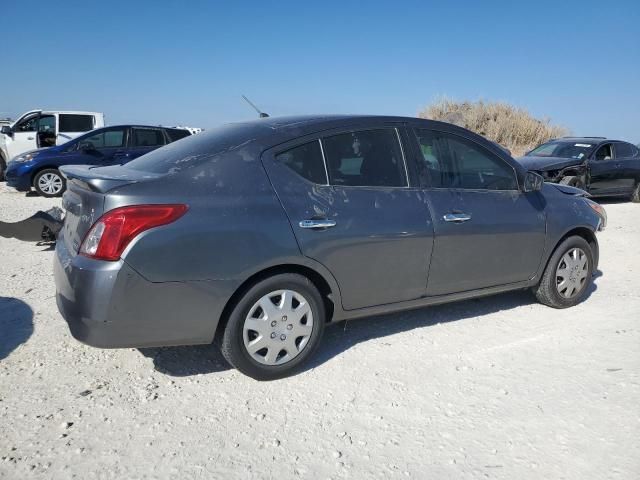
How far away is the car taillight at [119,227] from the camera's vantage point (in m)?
2.73

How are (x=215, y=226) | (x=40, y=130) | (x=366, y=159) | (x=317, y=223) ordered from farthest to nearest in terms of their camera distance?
(x=40, y=130) → (x=366, y=159) → (x=317, y=223) → (x=215, y=226)

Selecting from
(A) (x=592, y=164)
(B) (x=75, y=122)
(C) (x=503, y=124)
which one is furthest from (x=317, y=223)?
(C) (x=503, y=124)

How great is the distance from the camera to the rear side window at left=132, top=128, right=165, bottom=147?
11578mm

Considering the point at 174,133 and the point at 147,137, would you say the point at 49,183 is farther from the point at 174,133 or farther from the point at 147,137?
the point at 174,133

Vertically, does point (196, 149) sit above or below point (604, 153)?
below

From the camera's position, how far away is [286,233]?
10.3ft

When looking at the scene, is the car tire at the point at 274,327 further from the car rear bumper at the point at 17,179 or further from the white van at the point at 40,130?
the white van at the point at 40,130

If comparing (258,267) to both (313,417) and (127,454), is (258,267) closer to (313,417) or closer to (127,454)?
(313,417)

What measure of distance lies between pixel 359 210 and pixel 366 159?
0.42 metres

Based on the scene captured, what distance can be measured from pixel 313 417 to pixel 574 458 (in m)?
1.35

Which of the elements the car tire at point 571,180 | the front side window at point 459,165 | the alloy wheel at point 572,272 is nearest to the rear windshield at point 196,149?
the front side window at point 459,165

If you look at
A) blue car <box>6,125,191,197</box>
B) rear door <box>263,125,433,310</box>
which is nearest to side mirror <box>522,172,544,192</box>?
rear door <box>263,125,433,310</box>

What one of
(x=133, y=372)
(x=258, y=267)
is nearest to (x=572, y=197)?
(x=258, y=267)

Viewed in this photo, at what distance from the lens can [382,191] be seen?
3.59m
